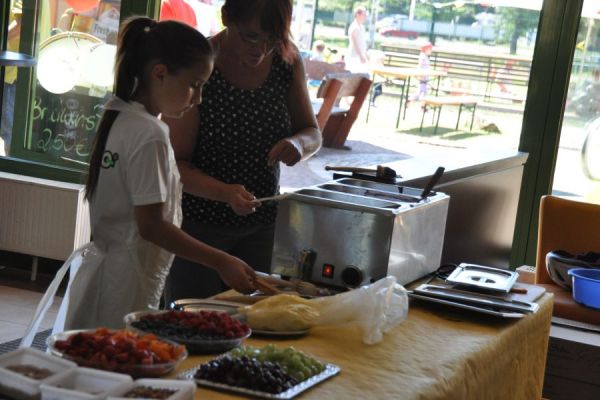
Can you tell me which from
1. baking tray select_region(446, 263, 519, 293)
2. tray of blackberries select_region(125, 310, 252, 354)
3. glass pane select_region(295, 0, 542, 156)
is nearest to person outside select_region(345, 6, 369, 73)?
glass pane select_region(295, 0, 542, 156)

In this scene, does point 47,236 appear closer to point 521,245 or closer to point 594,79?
point 521,245

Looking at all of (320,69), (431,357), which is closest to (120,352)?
(431,357)

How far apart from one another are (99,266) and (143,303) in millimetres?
126

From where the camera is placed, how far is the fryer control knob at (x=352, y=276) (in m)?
2.22

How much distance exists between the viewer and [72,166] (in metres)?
5.26

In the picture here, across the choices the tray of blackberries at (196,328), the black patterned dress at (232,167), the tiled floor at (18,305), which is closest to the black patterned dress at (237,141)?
the black patterned dress at (232,167)

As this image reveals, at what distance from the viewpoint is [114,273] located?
2053 mm

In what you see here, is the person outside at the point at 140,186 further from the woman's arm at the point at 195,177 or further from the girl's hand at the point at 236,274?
the woman's arm at the point at 195,177

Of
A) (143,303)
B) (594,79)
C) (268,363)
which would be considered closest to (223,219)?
(143,303)

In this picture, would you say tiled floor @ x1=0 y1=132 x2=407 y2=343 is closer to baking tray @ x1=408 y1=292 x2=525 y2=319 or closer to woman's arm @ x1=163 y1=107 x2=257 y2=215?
woman's arm @ x1=163 y1=107 x2=257 y2=215

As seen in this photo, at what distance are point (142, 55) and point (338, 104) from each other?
9.00 feet

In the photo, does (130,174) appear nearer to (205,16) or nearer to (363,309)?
(363,309)

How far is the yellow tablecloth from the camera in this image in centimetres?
172

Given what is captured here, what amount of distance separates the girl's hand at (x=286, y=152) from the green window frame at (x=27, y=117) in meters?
3.00
